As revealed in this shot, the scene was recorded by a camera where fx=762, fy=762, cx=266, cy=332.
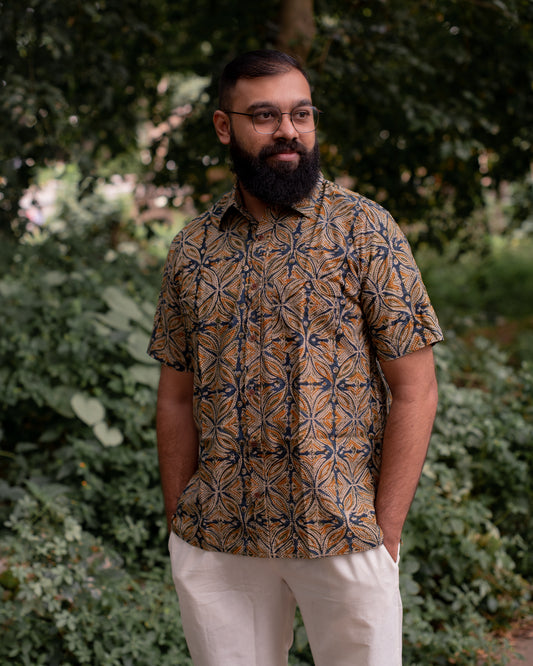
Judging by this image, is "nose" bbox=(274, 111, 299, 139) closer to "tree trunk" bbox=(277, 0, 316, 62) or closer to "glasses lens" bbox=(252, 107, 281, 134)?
"glasses lens" bbox=(252, 107, 281, 134)

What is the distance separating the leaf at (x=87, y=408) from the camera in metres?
3.60

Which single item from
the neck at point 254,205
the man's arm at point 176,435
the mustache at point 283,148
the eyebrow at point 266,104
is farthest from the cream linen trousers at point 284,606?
the eyebrow at point 266,104

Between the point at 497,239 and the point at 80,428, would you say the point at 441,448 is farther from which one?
the point at 497,239

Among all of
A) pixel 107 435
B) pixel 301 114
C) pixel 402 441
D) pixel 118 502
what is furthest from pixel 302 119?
pixel 118 502

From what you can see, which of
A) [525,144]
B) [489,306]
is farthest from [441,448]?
[489,306]

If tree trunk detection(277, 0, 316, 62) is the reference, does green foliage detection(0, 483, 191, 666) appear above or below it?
below

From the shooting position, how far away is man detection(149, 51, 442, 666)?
171 cm

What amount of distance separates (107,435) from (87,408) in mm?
169

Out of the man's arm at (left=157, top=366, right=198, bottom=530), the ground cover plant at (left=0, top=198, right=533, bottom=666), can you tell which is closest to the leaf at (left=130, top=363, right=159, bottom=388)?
the ground cover plant at (left=0, top=198, right=533, bottom=666)

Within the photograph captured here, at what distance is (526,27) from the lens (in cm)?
454

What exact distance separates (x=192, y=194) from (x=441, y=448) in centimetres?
A: 250

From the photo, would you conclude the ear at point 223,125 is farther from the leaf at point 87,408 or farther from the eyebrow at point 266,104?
the leaf at point 87,408

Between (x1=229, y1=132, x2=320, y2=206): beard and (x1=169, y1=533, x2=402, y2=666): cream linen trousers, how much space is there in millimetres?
836

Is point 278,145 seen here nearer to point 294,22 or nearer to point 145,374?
point 145,374
